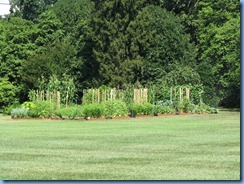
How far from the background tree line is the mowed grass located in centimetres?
2238

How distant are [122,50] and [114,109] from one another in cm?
1480

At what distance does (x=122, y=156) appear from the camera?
11664 mm

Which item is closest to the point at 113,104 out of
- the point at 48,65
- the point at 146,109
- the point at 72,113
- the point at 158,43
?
the point at 146,109

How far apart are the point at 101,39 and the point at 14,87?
275 inches

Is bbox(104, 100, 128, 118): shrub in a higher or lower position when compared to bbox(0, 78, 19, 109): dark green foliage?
lower

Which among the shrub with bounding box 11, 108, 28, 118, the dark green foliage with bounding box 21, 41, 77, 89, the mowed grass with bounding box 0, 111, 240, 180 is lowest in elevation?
the mowed grass with bounding box 0, 111, 240, 180

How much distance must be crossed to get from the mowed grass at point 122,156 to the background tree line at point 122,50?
73.4 ft

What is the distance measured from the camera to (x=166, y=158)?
37.0ft

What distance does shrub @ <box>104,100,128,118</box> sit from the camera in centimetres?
2803

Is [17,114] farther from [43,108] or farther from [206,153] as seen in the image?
[206,153]

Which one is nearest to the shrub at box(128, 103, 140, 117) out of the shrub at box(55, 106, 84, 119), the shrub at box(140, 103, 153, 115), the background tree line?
the shrub at box(140, 103, 153, 115)

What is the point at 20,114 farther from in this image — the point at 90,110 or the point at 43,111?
the point at 90,110

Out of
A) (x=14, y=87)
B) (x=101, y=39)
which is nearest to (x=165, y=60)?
(x=101, y=39)

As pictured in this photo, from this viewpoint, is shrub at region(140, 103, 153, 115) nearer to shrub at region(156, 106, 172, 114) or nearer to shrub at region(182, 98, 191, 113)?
shrub at region(156, 106, 172, 114)
